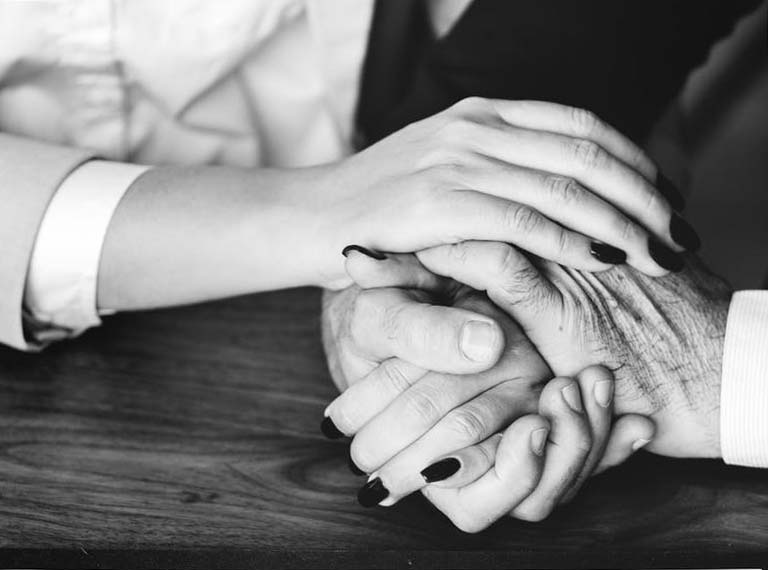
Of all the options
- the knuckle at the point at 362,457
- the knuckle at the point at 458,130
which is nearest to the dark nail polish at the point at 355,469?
the knuckle at the point at 362,457

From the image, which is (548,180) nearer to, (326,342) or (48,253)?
(326,342)

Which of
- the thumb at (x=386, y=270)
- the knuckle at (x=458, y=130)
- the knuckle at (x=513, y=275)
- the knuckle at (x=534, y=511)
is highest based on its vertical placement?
the knuckle at (x=458, y=130)

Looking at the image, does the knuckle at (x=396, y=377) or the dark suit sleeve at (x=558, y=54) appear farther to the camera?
the dark suit sleeve at (x=558, y=54)

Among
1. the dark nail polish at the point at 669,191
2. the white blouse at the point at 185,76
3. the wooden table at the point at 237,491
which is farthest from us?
the white blouse at the point at 185,76

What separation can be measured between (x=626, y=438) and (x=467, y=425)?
10 cm

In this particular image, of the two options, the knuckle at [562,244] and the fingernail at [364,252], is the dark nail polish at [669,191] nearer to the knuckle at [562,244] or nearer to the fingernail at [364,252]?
the knuckle at [562,244]

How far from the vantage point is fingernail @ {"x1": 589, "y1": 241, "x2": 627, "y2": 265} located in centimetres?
54

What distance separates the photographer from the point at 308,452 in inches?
21.3

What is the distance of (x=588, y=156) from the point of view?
0.54 meters

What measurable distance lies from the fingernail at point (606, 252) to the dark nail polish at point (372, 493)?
0.19 m

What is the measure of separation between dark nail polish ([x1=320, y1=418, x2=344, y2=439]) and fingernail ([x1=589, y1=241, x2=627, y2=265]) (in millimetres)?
192

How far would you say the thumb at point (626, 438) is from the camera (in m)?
0.52

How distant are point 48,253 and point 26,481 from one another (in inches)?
6.5

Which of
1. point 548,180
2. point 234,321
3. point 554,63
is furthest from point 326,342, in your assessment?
point 554,63
